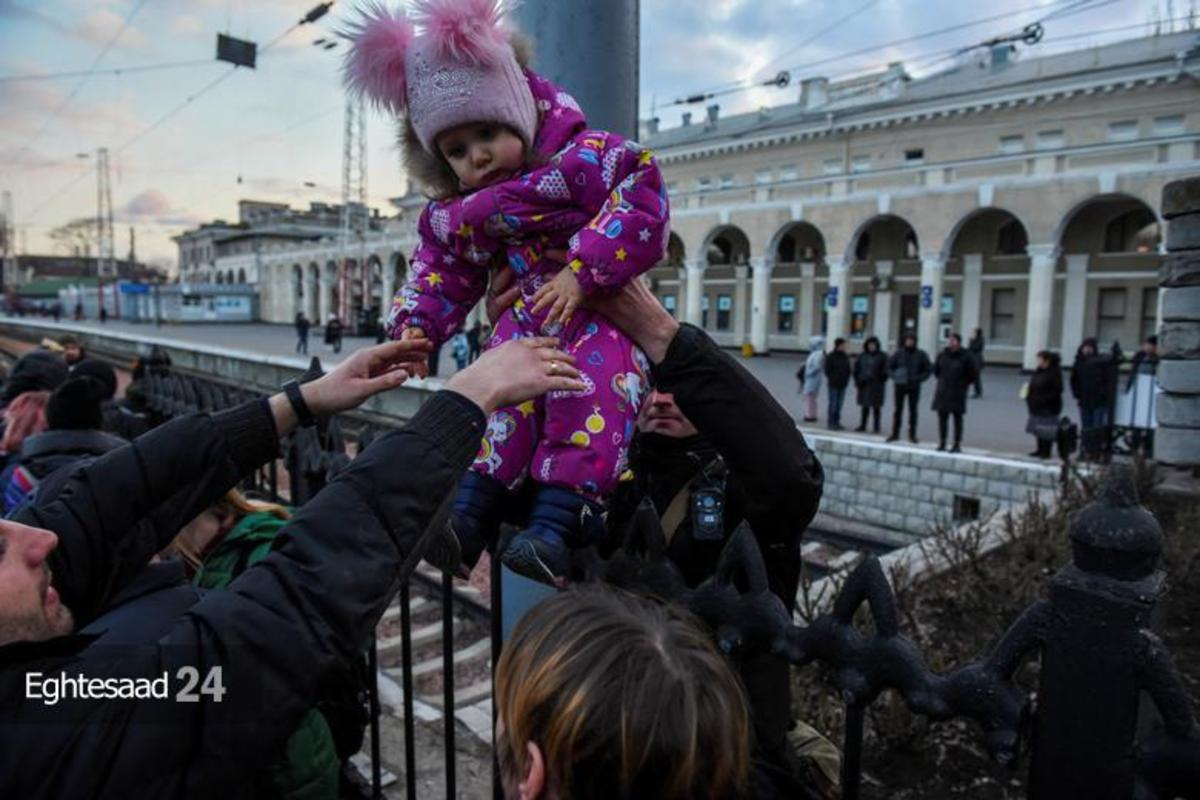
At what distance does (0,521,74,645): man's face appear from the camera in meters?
1.25

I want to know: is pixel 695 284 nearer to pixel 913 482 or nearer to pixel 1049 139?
pixel 1049 139

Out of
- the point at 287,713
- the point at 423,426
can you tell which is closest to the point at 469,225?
the point at 423,426

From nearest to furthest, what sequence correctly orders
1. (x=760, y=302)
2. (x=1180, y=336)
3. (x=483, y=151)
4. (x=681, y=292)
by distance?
(x=483, y=151), (x=1180, y=336), (x=760, y=302), (x=681, y=292)

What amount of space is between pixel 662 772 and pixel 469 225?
1339mm

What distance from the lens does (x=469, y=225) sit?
1.90 m

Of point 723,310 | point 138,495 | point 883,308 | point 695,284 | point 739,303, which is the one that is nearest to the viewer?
point 138,495

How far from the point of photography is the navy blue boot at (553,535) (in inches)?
66.6

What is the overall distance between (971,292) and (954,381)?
22.4 meters

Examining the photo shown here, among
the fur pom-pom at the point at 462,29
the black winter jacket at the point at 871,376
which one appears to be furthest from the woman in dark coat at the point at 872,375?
the fur pom-pom at the point at 462,29

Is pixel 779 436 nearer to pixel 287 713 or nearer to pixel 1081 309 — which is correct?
pixel 287 713

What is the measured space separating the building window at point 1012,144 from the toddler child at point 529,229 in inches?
1394

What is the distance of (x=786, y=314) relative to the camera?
38.1 meters

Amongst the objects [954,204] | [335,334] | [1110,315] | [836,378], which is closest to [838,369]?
[836,378]

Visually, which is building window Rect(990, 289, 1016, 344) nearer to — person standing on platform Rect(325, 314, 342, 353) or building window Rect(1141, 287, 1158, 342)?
building window Rect(1141, 287, 1158, 342)
